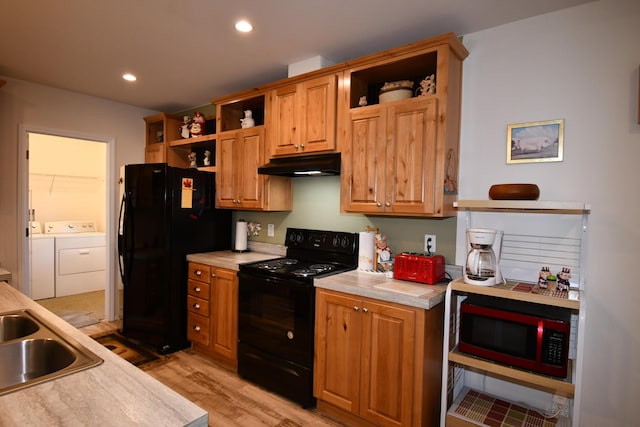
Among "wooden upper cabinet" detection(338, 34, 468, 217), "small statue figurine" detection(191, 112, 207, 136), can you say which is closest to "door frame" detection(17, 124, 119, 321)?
"small statue figurine" detection(191, 112, 207, 136)

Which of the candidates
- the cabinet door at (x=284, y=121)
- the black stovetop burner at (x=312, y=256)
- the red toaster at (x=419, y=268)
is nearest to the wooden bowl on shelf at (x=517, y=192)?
the red toaster at (x=419, y=268)

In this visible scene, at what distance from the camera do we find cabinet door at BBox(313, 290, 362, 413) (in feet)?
Result: 7.30

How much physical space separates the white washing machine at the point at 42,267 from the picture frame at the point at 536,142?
18.4 ft

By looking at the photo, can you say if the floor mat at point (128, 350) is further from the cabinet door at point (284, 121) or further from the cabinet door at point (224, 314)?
the cabinet door at point (284, 121)

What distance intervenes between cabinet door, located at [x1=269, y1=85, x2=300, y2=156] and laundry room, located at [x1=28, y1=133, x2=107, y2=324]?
301 centimetres

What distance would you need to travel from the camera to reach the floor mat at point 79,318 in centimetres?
411

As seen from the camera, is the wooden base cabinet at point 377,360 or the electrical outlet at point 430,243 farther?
the electrical outlet at point 430,243

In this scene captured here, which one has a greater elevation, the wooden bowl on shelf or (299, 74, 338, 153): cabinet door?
(299, 74, 338, 153): cabinet door

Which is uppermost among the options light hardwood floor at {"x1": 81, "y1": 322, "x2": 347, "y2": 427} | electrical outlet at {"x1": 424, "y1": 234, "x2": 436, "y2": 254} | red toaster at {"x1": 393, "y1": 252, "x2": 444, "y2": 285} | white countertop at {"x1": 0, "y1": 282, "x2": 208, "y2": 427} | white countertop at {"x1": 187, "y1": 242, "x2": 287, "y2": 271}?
electrical outlet at {"x1": 424, "y1": 234, "x2": 436, "y2": 254}

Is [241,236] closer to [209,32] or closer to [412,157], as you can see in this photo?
[209,32]

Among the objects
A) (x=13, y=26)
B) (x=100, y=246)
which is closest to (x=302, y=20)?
(x=13, y=26)

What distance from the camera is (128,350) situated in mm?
3420

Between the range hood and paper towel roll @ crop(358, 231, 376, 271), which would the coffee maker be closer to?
paper towel roll @ crop(358, 231, 376, 271)

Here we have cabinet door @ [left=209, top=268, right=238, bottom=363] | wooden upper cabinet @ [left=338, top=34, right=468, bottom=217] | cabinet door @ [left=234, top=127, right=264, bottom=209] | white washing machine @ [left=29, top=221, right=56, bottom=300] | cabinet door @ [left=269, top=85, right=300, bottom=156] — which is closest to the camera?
wooden upper cabinet @ [left=338, top=34, right=468, bottom=217]
